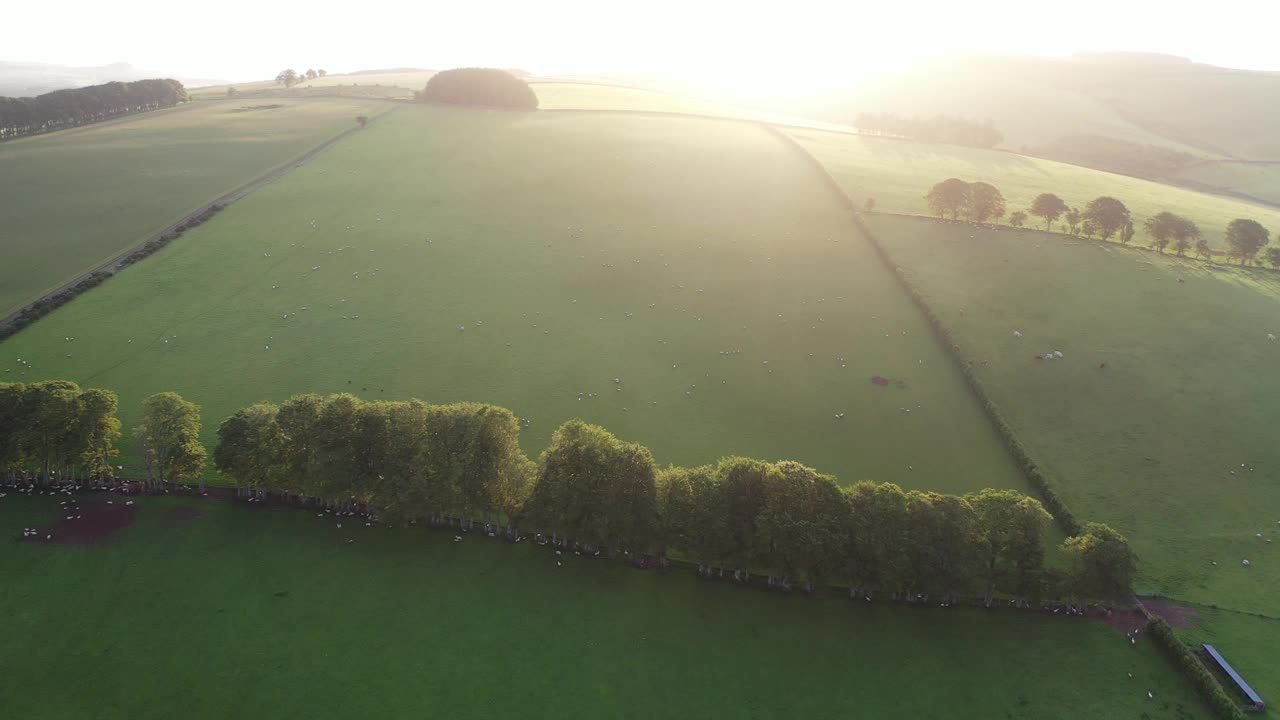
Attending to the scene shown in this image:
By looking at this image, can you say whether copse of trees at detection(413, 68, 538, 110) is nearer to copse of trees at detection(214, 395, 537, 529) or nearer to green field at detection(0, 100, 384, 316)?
green field at detection(0, 100, 384, 316)

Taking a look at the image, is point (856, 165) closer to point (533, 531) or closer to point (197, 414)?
point (533, 531)

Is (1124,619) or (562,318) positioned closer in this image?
(1124,619)


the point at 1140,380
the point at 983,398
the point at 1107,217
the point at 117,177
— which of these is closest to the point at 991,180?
the point at 1107,217

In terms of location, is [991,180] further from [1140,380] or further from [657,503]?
[657,503]

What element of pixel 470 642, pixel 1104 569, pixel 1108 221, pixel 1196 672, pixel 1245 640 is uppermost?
pixel 1108 221

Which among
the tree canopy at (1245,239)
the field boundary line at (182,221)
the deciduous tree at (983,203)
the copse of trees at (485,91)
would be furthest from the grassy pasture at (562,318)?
the copse of trees at (485,91)

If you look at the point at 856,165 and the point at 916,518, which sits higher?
the point at 856,165

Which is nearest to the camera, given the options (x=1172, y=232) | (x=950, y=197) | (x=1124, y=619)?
(x=1124, y=619)

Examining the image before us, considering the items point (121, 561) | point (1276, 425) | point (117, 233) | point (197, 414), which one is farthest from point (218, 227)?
point (1276, 425)
